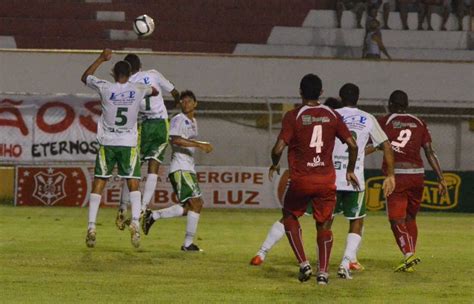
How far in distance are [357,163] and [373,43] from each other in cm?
1554

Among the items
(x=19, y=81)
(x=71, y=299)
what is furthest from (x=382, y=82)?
(x=71, y=299)

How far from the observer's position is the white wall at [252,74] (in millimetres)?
25969

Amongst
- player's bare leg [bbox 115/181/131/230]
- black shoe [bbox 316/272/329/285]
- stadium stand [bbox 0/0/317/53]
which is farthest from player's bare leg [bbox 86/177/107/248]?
stadium stand [bbox 0/0/317/53]

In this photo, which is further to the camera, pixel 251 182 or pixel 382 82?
pixel 382 82

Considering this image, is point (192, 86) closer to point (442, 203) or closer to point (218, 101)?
point (218, 101)

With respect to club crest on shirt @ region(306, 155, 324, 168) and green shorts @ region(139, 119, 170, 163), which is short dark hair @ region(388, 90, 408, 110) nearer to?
club crest on shirt @ region(306, 155, 324, 168)

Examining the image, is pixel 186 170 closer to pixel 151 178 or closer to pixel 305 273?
pixel 151 178

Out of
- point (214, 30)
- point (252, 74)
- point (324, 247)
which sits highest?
point (214, 30)

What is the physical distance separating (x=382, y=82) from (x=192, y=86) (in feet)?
14.3

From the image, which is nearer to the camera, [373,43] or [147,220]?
[147,220]

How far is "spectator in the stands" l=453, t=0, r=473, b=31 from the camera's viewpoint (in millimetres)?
29703

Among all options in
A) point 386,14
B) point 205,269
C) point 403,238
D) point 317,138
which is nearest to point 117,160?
point 205,269

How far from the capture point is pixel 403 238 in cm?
1332

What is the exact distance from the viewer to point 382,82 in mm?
26594
